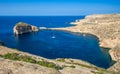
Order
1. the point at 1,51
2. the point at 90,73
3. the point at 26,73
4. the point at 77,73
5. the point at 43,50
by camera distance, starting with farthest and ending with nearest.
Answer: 1. the point at 43,50
2. the point at 1,51
3. the point at 90,73
4. the point at 77,73
5. the point at 26,73

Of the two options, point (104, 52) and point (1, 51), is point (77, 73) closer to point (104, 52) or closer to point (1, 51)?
point (1, 51)

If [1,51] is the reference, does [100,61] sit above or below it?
below

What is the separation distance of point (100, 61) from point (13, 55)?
75.5 m

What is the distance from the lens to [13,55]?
3103 centimetres

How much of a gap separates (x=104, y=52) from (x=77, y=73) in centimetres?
9917

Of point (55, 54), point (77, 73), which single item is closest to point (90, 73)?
point (77, 73)

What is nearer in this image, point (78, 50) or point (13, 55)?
point (13, 55)

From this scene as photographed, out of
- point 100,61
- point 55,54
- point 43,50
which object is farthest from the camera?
point 43,50

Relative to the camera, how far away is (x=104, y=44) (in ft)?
466

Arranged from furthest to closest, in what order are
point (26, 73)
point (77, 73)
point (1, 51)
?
point (1, 51) < point (77, 73) < point (26, 73)

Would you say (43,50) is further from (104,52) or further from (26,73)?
(26,73)

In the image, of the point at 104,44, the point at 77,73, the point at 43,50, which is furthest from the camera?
the point at 104,44

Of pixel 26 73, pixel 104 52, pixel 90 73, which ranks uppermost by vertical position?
pixel 26 73

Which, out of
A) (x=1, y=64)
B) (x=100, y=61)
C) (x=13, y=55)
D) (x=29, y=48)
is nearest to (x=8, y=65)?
(x=1, y=64)
